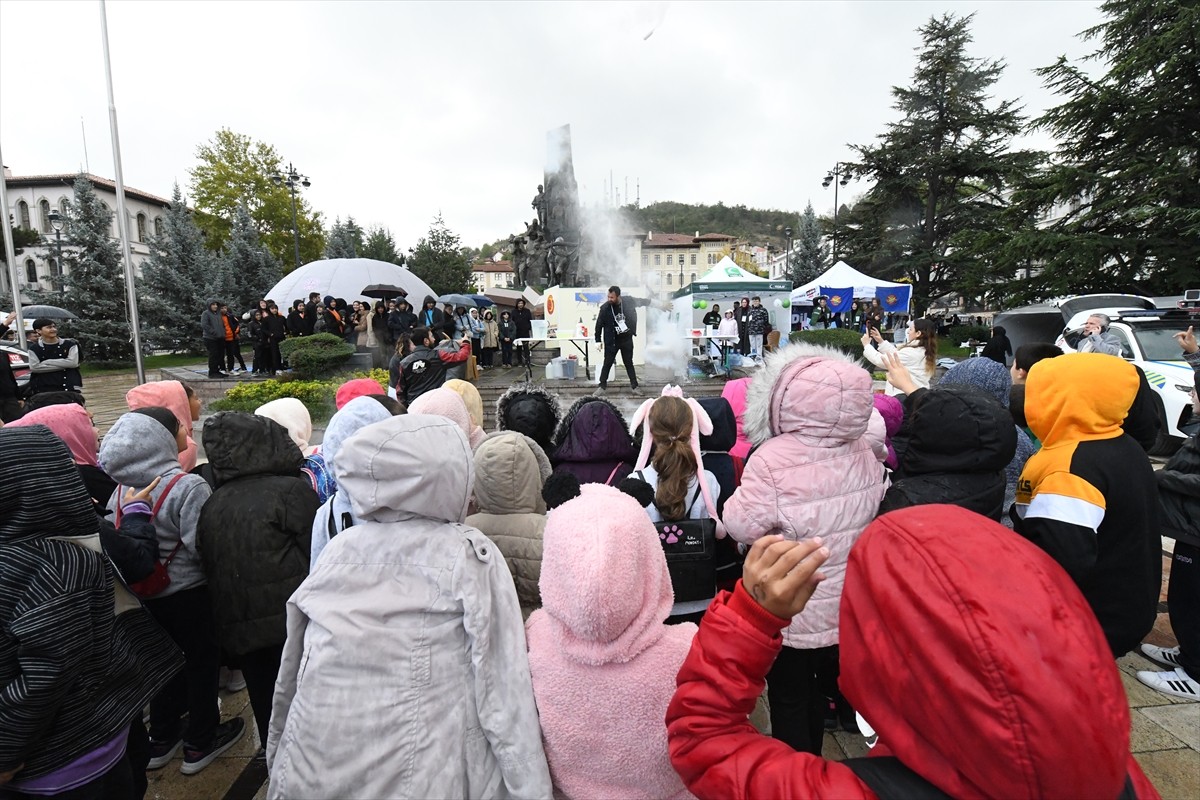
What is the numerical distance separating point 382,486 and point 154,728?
2496mm

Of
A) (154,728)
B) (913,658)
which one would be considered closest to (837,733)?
(913,658)

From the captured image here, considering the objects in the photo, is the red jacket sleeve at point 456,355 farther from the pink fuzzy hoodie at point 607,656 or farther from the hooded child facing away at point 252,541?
the pink fuzzy hoodie at point 607,656

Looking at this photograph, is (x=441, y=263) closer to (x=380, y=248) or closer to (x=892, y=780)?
(x=380, y=248)

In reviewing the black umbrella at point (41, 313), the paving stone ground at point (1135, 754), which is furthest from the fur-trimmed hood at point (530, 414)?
the black umbrella at point (41, 313)

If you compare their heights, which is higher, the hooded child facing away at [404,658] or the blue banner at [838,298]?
the blue banner at [838,298]

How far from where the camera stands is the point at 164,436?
9.19 feet

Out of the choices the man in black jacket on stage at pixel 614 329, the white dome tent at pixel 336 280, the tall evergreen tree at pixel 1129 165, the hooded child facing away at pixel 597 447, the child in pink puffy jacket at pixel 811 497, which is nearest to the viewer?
the child in pink puffy jacket at pixel 811 497

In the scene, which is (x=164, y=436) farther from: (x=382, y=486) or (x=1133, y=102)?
(x=1133, y=102)

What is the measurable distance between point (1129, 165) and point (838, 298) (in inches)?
371

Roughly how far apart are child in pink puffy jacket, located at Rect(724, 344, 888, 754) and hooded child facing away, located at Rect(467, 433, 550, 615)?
844 mm

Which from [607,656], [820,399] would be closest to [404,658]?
[607,656]

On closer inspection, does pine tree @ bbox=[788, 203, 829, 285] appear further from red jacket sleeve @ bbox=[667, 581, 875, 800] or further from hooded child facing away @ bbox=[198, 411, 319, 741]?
red jacket sleeve @ bbox=[667, 581, 875, 800]

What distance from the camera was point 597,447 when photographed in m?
2.99

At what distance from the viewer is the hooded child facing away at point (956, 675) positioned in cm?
74
